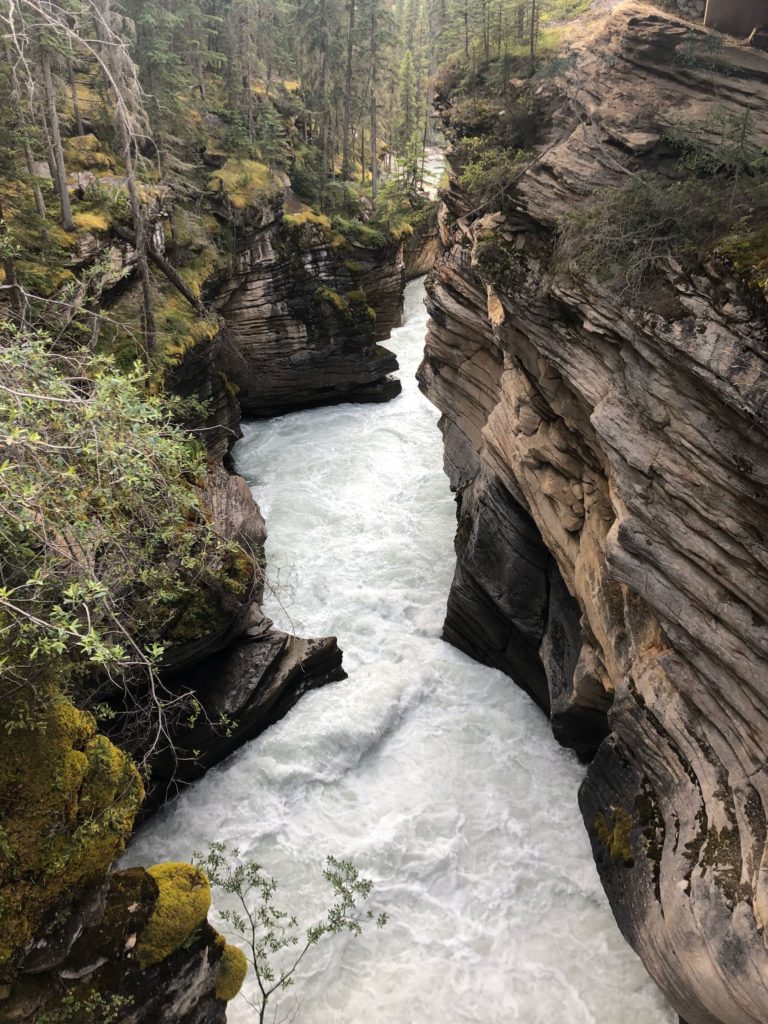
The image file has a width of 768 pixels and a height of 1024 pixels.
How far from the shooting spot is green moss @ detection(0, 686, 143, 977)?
6539 millimetres

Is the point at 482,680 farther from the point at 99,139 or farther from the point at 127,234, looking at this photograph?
the point at 99,139

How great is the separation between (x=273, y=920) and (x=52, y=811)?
5.02 m

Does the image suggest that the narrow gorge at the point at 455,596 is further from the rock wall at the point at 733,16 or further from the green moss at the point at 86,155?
the green moss at the point at 86,155

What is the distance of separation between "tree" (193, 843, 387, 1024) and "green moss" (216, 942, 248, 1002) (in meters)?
0.44

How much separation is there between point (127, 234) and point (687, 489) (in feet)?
55.1

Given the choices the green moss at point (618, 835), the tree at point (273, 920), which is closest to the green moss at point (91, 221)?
the tree at point (273, 920)

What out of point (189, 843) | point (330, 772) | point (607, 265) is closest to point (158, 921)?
point (189, 843)

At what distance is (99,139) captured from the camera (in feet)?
83.2

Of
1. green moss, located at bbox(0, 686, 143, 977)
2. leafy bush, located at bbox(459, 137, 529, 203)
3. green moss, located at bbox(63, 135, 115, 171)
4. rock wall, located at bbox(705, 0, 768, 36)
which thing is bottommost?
green moss, located at bbox(0, 686, 143, 977)

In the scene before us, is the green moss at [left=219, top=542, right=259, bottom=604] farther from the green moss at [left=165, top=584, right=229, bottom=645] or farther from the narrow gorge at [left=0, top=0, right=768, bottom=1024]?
the green moss at [left=165, top=584, right=229, bottom=645]

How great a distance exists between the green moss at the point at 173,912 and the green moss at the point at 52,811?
95 cm

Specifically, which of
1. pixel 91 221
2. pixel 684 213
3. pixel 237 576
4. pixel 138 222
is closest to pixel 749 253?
pixel 684 213

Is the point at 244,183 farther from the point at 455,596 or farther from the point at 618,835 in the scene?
the point at 618,835

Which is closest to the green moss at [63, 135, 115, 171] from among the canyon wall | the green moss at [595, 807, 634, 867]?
the canyon wall
